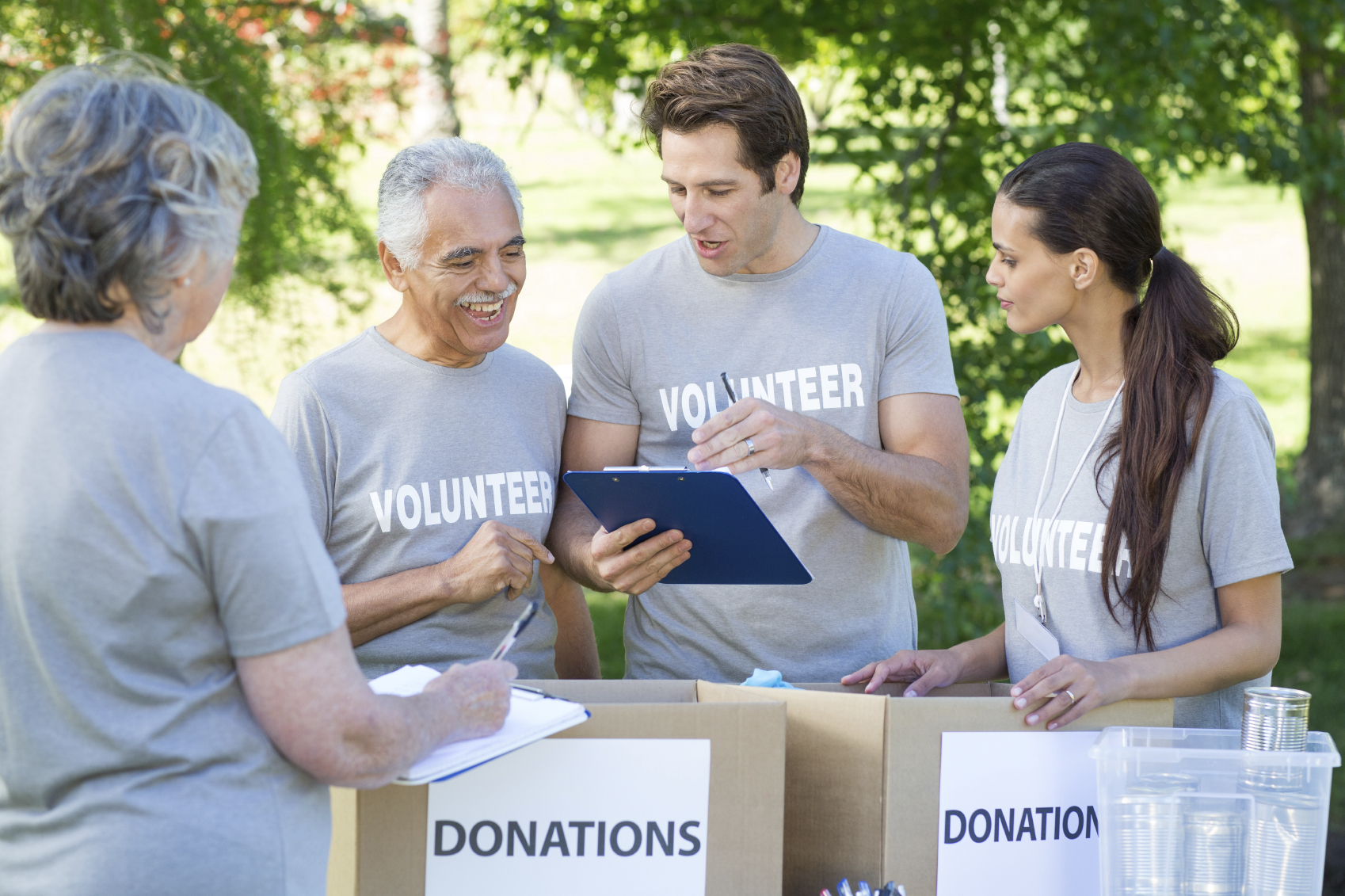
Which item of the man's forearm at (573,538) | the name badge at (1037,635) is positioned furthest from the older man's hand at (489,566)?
the name badge at (1037,635)

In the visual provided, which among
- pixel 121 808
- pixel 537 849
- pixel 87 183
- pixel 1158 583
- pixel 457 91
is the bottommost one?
pixel 537 849

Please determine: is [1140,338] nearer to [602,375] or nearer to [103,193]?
[602,375]

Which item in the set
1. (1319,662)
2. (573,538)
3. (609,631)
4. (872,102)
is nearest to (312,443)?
(573,538)

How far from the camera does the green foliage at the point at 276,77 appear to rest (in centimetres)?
373

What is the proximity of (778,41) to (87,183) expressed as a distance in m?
3.98

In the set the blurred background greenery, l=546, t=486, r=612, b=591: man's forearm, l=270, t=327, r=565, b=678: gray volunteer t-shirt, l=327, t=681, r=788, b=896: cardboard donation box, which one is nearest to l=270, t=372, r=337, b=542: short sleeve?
l=270, t=327, r=565, b=678: gray volunteer t-shirt

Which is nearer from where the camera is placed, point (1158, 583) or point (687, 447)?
point (1158, 583)

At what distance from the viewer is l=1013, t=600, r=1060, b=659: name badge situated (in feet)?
6.40

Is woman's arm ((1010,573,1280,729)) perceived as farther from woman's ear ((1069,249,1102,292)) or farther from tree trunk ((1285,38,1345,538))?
tree trunk ((1285,38,1345,538))

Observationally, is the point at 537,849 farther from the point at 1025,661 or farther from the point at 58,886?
the point at 1025,661

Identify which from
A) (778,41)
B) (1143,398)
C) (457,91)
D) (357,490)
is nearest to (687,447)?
(357,490)

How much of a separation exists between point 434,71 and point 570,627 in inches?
124

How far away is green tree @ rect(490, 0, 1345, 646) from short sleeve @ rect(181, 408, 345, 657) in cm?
324

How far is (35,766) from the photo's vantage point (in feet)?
4.02
